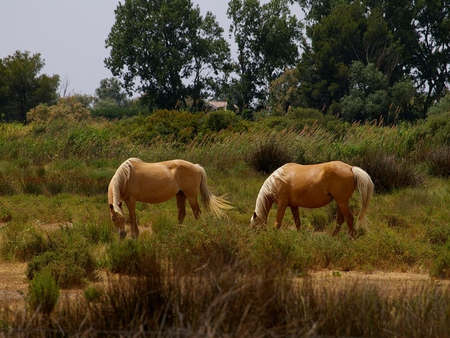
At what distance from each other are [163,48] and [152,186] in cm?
4380

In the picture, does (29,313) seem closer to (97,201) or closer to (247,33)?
(97,201)

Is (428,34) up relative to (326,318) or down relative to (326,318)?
up

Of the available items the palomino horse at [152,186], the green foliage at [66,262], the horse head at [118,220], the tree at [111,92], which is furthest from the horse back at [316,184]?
the tree at [111,92]

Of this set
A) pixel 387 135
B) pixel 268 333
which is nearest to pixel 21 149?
pixel 387 135

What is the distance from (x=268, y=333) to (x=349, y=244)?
5.61m

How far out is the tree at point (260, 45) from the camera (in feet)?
186

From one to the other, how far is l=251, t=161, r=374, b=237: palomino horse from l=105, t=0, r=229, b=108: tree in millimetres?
43569

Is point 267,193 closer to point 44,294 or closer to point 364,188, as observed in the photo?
point 364,188

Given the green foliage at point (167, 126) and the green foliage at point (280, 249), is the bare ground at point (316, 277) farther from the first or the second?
the green foliage at point (167, 126)

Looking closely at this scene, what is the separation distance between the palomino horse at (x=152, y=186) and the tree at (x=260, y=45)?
144 ft

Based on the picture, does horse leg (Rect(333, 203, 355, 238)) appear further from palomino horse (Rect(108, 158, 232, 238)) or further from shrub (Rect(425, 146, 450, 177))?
shrub (Rect(425, 146, 450, 177))

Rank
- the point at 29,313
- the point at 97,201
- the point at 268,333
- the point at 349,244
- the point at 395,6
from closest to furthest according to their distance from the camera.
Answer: the point at 268,333 → the point at 29,313 → the point at 349,244 → the point at 97,201 → the point at 395,6

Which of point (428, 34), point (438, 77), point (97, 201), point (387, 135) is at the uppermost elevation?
point (428, 34)

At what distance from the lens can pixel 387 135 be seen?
22.7 m
